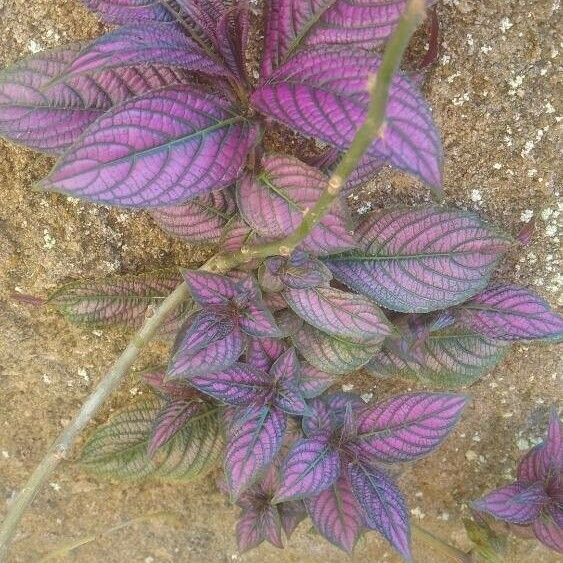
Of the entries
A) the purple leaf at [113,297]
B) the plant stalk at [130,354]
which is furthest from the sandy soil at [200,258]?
the plant stalk at [130,354]

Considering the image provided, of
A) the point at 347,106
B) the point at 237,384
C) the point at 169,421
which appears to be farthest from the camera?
the point at 169,421

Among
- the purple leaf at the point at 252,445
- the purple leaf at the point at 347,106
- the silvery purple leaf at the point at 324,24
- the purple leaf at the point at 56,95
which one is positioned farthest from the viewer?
the purple leaf at the point at 252,445

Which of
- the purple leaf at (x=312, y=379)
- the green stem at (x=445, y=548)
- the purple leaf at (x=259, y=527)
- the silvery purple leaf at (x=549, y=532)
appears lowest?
the purple leaf at (x=259, y=527)

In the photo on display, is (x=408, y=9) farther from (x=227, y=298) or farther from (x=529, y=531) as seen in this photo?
(x=529, y=531)

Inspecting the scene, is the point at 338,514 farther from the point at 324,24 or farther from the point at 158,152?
the point at 324,24

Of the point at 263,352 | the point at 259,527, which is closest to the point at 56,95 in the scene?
the point at 263,352

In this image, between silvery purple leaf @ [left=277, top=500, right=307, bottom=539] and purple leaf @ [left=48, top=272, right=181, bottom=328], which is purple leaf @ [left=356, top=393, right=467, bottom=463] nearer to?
silvery purple leaf @ [left=277, top=500, right=307, bottom=539]

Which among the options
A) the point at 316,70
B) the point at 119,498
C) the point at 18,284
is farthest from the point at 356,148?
the point at 119,498

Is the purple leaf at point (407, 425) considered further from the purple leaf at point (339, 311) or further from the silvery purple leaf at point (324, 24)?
the silvery purple leaf at point (324, 24)
